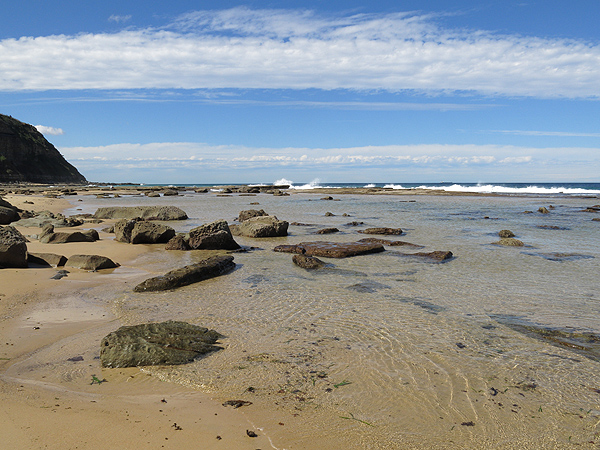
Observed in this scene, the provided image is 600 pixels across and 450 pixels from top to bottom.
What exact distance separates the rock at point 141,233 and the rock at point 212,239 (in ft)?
4.75

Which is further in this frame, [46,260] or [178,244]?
[178,244]

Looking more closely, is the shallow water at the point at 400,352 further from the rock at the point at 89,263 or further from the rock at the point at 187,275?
the rock at the point at 89,263

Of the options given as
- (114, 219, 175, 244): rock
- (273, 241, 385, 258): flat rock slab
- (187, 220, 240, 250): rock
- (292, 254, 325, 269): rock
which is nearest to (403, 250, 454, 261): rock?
(273, 241, 385, 258): flat rock slab

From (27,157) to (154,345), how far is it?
93883 millimetres

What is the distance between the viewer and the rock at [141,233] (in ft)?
41.9

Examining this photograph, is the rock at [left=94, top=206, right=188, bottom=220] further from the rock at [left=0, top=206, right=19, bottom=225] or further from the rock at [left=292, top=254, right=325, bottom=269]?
the rock at [left=292, top=254, right=325, bottom=269]

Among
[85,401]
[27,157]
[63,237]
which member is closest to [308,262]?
[85,401]

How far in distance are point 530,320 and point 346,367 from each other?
3.21 m

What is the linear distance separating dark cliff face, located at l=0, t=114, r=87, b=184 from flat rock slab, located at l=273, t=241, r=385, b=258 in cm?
8074

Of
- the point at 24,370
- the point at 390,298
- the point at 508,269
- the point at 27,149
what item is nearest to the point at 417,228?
the point at 508,269

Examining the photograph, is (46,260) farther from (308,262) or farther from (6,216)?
(6,216)

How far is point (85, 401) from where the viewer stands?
3.56 m

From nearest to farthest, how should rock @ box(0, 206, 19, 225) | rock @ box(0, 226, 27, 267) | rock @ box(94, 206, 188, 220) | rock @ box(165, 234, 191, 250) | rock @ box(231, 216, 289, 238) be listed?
rock @ box(0, 226, 27, 267), rock @ box(165, 234, 191, 250), rock @ box(231, 216, 289, 238), rock @ box(0, 206, 19, 225), rock @ box(94, 206, 188, 220)

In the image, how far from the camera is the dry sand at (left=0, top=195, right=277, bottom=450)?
3016mm
